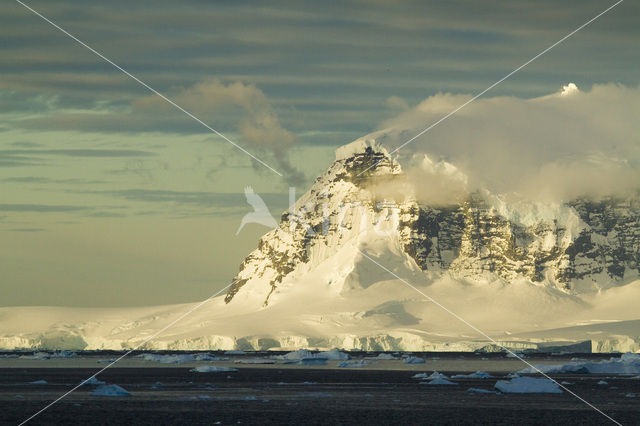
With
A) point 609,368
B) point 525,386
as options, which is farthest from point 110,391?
point 609,368

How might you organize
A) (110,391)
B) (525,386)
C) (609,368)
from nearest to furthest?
(110,391) < (525,386) < (609,368)

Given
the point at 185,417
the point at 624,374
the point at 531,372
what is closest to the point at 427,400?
the point at 185,417

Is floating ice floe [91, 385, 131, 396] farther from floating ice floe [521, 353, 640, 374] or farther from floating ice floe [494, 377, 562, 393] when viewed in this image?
floating ice floe [521, 353, 640, 374]

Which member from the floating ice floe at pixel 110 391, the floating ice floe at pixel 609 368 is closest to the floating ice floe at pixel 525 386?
the floating ice floe at pixel 110 391

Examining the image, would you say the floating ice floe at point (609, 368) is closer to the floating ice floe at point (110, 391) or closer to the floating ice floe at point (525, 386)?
the floating ice floe at point (525, 386)

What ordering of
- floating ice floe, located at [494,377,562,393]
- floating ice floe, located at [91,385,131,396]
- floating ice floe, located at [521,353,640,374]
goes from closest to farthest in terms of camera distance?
floating ice floe, located at [91,385,131,396] → floating ice floe, located at [494,377,562,393] → floating ice floe, located at [521,353,640,374]

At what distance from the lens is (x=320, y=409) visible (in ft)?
286

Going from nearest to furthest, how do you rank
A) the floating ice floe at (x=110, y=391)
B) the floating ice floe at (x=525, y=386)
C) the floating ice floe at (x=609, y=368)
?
the floating ice floe at (x=110, y=391) → the floating ice floe at (x=525, y=386) → the floating ice floe at (x=609, y=368)

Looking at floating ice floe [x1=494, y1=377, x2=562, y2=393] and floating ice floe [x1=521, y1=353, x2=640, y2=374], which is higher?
floating ice floe [x1=521, y1=353, x2=640, y2=374]

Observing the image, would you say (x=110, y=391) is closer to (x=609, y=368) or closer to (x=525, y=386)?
(x=525, y=386)

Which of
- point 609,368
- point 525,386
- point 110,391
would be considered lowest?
point 110,391

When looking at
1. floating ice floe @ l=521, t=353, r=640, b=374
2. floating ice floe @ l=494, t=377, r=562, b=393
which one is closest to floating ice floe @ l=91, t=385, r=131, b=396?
floating ice floe @ l=494, t=377, r=562, b=393

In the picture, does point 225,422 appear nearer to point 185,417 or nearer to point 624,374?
point 185,417

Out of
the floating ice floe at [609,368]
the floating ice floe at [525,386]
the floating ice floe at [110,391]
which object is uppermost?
the floating ice floe at [609,368]
